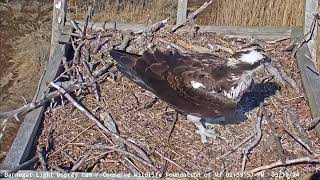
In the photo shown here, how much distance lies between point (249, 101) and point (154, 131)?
2.91 ft

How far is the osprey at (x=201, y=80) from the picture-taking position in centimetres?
500

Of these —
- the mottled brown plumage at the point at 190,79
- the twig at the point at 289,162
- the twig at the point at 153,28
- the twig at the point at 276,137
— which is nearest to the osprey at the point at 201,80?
the mottled brown plumage at the point at 190,79

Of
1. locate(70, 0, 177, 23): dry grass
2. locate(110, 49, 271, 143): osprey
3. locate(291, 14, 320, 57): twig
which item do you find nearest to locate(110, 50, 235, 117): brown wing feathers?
locate(110, 49, 271, 143): osprey

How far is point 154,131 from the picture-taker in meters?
5.24

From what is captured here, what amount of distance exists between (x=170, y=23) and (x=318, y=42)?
1.42 metres

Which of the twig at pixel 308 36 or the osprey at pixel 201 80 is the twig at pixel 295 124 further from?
the twig at pixel 308 36

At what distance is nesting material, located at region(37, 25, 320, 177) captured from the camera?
4.90m

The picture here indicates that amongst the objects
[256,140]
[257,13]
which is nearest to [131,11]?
[257,13]

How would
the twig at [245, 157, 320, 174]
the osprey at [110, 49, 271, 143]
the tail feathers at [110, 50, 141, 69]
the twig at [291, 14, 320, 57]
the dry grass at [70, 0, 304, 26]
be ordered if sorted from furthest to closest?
the dry grass at [70, 0, 304, 26], the twig at [291, 14, 320, 57], the tail feathers at [110, 50, 141, 69], the osprey at [110, 49, 271, 143], the twig at [245, 157, 320, 174]

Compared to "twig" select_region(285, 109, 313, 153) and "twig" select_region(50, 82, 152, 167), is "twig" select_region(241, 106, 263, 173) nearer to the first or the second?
"twig" select_region(285, 109, 313, 153)

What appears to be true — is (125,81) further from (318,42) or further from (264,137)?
(318,42)

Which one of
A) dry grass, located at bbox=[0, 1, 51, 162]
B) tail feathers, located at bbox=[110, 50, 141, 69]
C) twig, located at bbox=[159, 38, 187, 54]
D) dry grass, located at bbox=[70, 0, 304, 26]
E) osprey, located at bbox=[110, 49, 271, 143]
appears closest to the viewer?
osprey, located at bbox=[110, 49, 271, 143]

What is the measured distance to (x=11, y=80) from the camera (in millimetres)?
8406

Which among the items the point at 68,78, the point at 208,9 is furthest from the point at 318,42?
the point at 68,78
